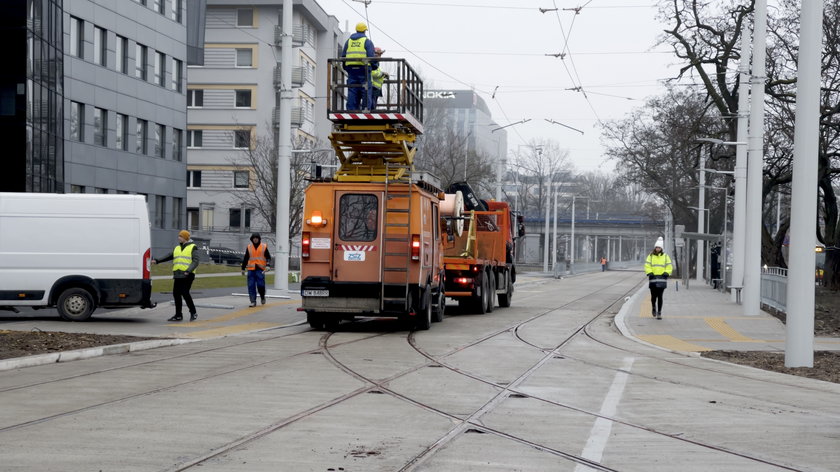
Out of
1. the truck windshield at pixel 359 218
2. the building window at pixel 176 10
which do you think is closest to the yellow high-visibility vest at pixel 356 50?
the truck windshield at pixel 359 218

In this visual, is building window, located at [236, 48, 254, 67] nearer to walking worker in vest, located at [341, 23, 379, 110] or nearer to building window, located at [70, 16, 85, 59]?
building window, located at [70, 16, 85, 59]

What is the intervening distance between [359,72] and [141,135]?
106 feet

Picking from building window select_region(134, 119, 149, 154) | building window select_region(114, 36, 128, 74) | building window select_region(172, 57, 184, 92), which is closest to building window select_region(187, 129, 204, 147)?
building window select_region(172, 57, 184, 92)

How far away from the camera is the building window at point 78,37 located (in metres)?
42.5

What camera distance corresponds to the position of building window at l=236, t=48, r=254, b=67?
7442 cm

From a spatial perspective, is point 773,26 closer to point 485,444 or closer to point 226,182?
point 485,444

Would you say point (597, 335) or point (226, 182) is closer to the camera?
point (597, 335)

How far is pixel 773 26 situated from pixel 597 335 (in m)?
19.5

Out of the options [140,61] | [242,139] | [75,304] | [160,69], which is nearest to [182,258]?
[75,304]

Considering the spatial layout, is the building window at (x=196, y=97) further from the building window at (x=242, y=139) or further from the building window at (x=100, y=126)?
the building window at (x=100, y=126)

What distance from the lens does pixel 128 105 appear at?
155 ft

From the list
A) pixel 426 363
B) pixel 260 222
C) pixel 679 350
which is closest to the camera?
pixel 426 363

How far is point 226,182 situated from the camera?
74.7 meters

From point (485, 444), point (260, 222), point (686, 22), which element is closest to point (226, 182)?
point (260, 222)
